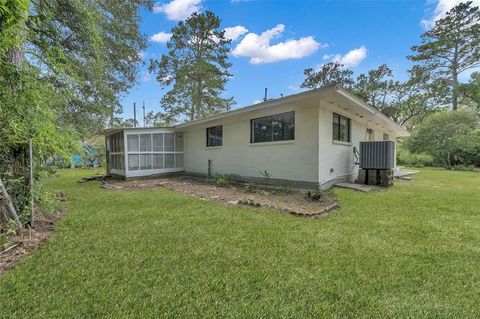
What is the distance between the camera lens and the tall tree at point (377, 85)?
23719 mm

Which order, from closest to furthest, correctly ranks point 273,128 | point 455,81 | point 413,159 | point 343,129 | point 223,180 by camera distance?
point 273,128, point 343,129, point 223,180, point 413,159, point 455,81

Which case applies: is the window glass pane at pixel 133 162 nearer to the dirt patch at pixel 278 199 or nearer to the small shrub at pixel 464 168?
the dirt patch at pixel 278 199

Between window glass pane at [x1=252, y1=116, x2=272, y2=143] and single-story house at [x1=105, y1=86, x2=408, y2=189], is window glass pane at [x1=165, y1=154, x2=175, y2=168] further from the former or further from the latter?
window glass pane at [x1=252, y1=116, x2=272, y2=143]

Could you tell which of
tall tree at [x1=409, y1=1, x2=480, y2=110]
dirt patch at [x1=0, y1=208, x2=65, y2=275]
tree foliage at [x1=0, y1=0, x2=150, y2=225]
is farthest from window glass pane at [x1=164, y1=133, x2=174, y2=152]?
tall tree at [x1=409, y1=1, x2=480, y2=110]

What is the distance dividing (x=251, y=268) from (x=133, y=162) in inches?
352

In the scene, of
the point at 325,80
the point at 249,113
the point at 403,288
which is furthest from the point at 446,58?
the point at 403,288

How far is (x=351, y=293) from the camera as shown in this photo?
194 cm

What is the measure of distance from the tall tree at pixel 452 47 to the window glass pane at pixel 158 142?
23818mm

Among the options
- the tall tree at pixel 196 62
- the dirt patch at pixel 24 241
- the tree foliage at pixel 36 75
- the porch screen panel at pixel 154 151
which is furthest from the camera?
the tall tree at pixel 196 62

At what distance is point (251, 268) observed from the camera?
2355 millimetres

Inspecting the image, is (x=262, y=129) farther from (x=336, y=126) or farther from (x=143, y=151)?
(x=143, y=151)

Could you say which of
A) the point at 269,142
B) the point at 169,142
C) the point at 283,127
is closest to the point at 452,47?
the point at 283,127

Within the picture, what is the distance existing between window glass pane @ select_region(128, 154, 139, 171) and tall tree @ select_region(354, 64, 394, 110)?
22.8m

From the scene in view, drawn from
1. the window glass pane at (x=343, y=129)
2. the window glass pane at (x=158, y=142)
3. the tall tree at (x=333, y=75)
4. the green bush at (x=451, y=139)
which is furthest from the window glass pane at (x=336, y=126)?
the tall tree at (x=333, y=75)
